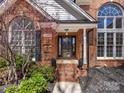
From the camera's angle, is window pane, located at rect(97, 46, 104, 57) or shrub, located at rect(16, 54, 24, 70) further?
window pane, located at rect(97, 46, 104, 57)

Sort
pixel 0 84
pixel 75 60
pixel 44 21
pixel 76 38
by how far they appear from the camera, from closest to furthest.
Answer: pixel 0 84, pixel 44 21, pixel 75 60, pixel 76 38

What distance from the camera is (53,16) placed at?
21453 mm

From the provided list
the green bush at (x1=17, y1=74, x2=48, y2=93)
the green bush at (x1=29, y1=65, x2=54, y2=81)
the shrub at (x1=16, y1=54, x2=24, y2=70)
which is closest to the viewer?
the green bush at (x1=17, y1=74, x2=48, y2=93)

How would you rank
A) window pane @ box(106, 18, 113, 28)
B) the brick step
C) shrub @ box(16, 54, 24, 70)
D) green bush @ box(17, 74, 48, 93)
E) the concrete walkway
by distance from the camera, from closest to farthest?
1. green bush @ box(17, 74, 48, 93)
2. the concrete walkway
3. shrub @ box(16, 54, 24, 70)
4. the brick step
5. window pane @ box(106, 18, 113, 28)

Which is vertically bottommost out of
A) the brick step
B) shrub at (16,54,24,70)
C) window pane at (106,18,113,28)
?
the brick step

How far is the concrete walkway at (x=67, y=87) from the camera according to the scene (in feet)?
57.5

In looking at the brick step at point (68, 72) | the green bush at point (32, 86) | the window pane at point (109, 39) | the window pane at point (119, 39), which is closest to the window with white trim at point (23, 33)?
the brick step at point (68, 72)

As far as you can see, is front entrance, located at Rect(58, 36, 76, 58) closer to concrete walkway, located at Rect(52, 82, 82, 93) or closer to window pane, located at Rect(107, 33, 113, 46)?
window pane, located at Rect(107, 33, 113, 46)

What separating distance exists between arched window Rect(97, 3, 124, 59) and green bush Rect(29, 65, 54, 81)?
5.99 meters

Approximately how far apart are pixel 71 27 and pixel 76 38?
2.11 m

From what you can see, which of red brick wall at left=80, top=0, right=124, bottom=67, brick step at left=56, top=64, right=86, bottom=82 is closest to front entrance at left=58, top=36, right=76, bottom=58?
red brick wall at left=80, top=0, right=124, bottom=67

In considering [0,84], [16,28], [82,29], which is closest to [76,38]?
[82,29]

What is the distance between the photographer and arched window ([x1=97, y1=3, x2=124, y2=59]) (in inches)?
961

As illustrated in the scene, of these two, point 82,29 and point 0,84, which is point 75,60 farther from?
point 0,84
